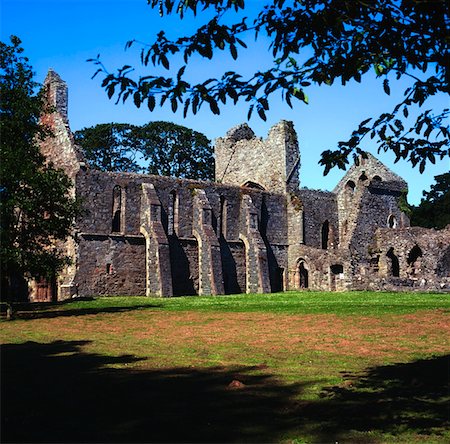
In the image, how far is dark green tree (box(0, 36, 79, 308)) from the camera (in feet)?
70.0

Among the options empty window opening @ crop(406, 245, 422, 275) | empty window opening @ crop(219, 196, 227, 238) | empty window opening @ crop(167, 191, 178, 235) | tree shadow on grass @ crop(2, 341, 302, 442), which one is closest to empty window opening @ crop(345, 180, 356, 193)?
empty window opening @ crop(406, 245, 422, 275)

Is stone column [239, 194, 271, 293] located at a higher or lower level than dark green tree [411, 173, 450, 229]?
lower

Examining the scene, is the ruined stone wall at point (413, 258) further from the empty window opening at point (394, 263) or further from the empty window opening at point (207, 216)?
the empty window opening at point (207, 216)

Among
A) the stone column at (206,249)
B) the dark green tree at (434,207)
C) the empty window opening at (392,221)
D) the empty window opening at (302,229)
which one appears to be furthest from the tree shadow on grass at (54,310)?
the dark green tree at (434,207)

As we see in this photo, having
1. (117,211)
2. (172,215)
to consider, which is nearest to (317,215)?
(172,215)

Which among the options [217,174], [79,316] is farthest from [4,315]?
[217,174]

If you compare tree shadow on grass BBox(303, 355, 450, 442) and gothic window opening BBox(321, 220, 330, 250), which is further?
gothic window opening BBox(321, 220, 330, 250)

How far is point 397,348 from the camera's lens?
521 inches

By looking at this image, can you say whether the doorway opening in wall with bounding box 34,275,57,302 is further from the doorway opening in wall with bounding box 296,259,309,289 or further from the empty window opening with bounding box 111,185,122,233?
the doorway opening in wall with bounding box 296,259,309,289

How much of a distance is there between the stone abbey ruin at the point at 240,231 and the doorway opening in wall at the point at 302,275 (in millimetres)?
83

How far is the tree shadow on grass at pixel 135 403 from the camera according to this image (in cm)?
639

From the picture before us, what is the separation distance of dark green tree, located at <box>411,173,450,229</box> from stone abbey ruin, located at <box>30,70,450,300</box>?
25229 millimetres

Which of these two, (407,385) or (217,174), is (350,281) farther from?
(407,385)

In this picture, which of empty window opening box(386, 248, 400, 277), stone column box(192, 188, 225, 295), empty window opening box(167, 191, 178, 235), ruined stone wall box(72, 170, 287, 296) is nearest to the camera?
ruined stone wall box(72, 170, 287, 296)
